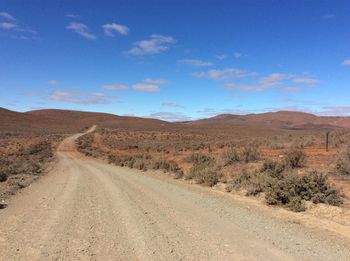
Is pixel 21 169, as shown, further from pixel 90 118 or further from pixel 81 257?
pixel 90 118

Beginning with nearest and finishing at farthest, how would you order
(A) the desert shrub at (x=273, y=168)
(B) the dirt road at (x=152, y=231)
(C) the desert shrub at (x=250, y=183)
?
1. (B) the dirt road at (x=152, y=231)
2. (C) the desert shrub at (x=250, y=183)
3. (A) the desert shrub at (x=273, y=168)

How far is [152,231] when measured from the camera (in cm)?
873

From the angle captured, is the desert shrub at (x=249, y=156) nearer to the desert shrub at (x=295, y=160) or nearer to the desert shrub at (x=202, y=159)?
the desert shrub at (x=202, y=159)

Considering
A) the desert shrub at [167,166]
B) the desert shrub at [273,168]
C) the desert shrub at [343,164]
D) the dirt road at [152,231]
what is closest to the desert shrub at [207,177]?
the desert shrub at [273,168]

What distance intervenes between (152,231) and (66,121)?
538 ft

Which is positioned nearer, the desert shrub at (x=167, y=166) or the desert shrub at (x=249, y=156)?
the desert shrub at (x=249, y=156)

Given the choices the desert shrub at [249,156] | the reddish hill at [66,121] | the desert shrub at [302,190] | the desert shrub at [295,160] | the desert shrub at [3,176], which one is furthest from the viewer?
the reddish hill at [66,121]

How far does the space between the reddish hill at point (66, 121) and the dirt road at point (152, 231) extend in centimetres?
12243

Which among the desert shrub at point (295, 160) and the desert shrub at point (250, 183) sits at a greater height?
the desert shrub at point (295, 160)

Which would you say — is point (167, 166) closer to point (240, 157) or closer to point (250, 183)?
point (240, 157)

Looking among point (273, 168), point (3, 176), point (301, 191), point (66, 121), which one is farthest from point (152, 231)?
point (66, 121)

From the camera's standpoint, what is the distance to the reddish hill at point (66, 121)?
137500 millimetres

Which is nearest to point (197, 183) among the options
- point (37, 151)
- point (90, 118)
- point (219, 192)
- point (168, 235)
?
point (219, 192)

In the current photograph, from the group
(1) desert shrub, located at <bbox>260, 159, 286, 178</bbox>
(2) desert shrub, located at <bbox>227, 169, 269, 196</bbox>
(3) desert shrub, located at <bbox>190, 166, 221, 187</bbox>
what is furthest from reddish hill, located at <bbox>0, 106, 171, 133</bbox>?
(2) desert shrub, located at <bbox>227, 169, 269, 196</bbox>
